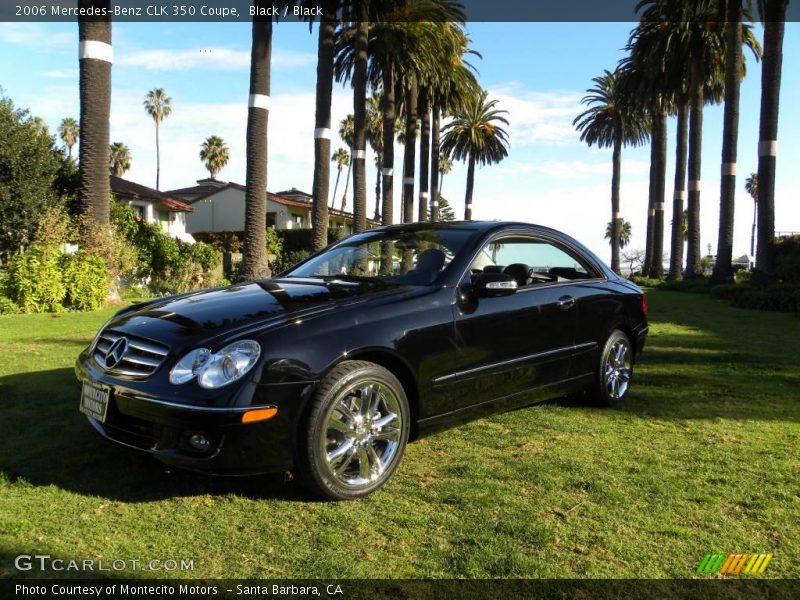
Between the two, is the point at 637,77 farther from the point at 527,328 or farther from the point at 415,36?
the point at 527,328

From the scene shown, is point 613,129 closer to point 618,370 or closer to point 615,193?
point 615,193

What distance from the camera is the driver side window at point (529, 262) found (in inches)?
184

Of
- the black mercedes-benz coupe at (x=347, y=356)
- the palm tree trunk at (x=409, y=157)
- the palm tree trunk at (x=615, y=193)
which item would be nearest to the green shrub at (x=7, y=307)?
the black mercedes-benz coupe at (x=347, y=356)

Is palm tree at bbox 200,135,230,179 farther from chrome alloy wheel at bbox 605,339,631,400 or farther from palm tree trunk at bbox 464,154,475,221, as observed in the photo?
chrome alloy wheel at bbox 605,339,631,400

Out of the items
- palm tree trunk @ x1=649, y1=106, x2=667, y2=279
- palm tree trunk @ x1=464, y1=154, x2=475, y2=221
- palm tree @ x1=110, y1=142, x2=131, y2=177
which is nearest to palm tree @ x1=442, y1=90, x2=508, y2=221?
palm tree trunk @ x1=464, y1=154, x2=475, y2=221

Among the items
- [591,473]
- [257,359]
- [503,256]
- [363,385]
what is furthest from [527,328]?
[257,359]

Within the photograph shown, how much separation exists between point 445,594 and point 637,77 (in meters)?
34.2

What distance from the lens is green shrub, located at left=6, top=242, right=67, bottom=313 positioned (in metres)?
12.3

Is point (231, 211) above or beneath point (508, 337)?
above

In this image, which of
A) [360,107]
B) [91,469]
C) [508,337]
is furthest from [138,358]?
[360,107]

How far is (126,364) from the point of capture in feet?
11.3

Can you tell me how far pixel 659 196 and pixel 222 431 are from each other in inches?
1519

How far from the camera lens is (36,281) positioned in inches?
488

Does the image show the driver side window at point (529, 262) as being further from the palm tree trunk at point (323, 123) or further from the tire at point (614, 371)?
the palm tree trunk at point (323, 123)
